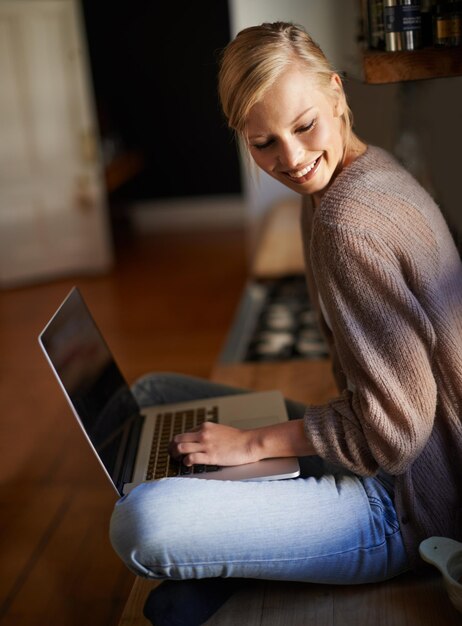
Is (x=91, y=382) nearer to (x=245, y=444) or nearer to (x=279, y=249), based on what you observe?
(x=245, y=444)

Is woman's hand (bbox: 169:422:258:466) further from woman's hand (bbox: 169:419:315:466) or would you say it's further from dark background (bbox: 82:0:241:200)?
dark background (bbox: 82:0:241:200)

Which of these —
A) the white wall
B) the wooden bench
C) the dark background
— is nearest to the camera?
the wooden bench

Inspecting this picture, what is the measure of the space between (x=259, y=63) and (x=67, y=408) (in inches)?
73.2

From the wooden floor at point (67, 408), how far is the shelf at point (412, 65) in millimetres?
1076

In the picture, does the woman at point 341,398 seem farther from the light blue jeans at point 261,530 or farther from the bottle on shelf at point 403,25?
the bottle on shelf at point 403,25

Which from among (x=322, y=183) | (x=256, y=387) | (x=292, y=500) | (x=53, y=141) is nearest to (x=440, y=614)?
(x=292, y=500)

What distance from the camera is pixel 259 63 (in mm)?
1206

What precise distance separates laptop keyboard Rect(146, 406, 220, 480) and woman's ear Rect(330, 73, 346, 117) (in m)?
0.60

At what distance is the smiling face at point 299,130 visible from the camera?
121 cm

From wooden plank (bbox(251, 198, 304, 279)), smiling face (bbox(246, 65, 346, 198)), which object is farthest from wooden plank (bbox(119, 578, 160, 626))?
wooden plank (bbox(251, 198, 304, 279))

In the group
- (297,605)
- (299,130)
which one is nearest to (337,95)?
(299,130)

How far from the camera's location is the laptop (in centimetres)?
136

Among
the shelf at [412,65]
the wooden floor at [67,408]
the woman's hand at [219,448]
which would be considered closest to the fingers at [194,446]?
the woman's hand at [219,448]

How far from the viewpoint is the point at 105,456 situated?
139 centimetres
